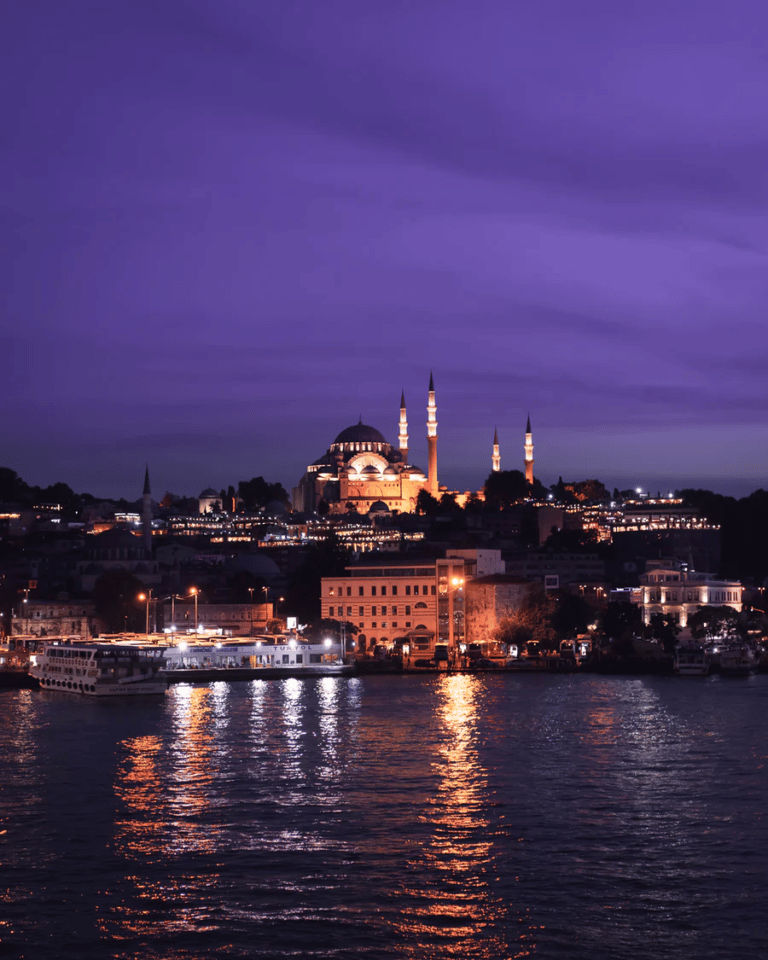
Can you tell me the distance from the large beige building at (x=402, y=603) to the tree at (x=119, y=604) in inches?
329

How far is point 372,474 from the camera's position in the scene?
10450cm

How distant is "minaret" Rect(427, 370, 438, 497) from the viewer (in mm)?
98431

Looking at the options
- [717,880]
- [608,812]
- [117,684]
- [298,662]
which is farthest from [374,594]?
[717,880]

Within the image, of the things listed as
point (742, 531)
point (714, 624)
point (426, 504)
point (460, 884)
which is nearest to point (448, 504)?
point (426, 504)

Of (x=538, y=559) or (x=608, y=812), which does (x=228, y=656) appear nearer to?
(x=538, y=559)

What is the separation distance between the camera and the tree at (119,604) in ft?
191

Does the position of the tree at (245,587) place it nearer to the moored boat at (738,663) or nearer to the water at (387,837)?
the moored boat at (738,663)

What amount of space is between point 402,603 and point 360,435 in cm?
5562

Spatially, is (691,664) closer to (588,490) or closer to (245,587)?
(245,587)

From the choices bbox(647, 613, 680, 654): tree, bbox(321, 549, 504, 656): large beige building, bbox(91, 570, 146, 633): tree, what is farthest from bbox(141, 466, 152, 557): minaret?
bbox(647, 613, 680, 654): tree

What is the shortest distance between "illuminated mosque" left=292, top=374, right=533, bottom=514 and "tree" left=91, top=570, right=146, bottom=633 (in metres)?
38.2

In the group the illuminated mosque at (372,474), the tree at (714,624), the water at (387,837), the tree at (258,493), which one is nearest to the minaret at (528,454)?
the illuminated mosque at (372,474)

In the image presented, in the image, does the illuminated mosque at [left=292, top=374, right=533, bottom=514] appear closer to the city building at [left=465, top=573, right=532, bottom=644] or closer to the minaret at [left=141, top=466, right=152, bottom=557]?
the minaret at [left=141, top=466, right=152, bottom=557]

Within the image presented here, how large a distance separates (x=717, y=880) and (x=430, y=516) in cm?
7914
